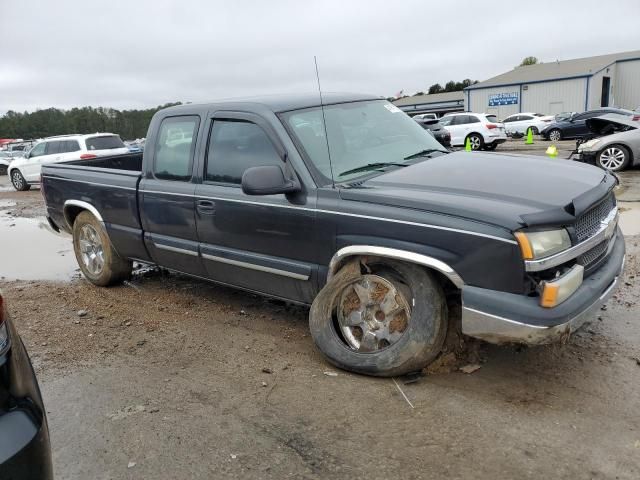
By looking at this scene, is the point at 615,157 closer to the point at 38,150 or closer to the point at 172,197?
the point at 172,197

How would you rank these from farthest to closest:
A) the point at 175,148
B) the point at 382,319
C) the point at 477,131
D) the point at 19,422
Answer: the point at 477,131 → the point at 175,148 → the point at 382,319 → the point at 19,422

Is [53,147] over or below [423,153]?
below

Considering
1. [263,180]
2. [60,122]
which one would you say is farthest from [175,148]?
[60,122]

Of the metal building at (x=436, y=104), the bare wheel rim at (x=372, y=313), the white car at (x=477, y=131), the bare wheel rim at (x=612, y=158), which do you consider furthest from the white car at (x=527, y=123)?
the bare wheel rim at (x=372, y=313)

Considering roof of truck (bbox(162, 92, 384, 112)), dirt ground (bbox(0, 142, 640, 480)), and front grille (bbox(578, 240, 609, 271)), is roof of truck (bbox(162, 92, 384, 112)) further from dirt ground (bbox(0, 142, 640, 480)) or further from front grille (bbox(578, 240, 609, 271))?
front grille (bbox(578, 240, 609, 271))

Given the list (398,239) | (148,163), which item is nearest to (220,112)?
(148,163)

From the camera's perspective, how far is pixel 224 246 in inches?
169

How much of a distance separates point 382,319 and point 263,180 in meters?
1.17

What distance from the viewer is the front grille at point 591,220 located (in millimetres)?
3152

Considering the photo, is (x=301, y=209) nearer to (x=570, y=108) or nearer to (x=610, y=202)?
(x=610, y=202)

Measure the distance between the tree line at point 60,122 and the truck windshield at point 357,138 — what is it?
7006cm

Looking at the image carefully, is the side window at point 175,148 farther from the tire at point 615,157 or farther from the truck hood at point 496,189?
the tire at point 615,157

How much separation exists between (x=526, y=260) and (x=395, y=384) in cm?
115

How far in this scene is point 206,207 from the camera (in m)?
4.32
